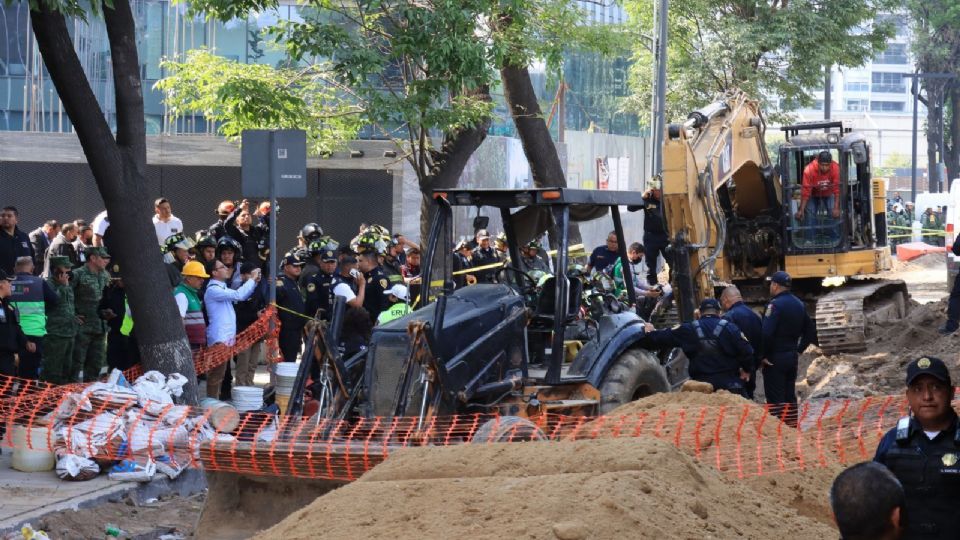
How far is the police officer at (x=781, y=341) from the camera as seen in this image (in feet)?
43.9

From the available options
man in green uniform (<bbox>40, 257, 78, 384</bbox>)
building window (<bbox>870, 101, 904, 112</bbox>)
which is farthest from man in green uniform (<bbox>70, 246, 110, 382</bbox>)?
building window (<bbox>870, 101, 904, 112</bbox>)

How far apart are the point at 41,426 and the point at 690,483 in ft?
21.2

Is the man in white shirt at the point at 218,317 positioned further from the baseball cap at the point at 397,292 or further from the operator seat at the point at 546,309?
the operator seat at the point at 546,309

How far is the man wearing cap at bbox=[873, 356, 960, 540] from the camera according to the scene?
5.79 m

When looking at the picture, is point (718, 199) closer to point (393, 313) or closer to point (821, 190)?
point (821, 190)

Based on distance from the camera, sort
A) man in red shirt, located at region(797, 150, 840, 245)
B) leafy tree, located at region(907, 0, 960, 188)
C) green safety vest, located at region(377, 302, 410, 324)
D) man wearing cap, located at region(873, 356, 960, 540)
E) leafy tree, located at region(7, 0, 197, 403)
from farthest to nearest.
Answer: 1. leafy tree, located at region(907, 0, 960, 188)
2. man in red shirt, located at region(797, 150, 840, 245)
3. green safety vest, located at region(377, 302, 410, 324)
4. leafy tree, located at region(7, 0, 197, 403)
5. man wearing cap, located at region(873, 356, 960, 540)

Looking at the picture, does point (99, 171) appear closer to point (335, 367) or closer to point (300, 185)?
point (300, 185)

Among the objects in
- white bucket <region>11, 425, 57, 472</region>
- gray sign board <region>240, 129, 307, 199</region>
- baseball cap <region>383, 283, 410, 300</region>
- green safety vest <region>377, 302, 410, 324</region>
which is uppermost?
gray sign board <region>240, 129, 307, 199</region>

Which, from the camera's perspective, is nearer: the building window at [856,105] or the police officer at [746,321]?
the police officer at [746,321]

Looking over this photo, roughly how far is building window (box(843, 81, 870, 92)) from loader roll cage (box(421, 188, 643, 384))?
437 ft

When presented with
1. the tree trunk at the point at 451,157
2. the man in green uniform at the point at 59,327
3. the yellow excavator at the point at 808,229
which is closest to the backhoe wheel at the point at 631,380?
the man in green uniform at the point at 59,327

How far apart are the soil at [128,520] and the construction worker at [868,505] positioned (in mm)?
6409

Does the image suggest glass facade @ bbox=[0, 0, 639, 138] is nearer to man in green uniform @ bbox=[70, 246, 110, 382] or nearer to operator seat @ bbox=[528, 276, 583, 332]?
man in green uniform @ bbox=[70, 246, 110, 382]

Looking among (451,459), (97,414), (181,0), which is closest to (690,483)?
(451,459)
